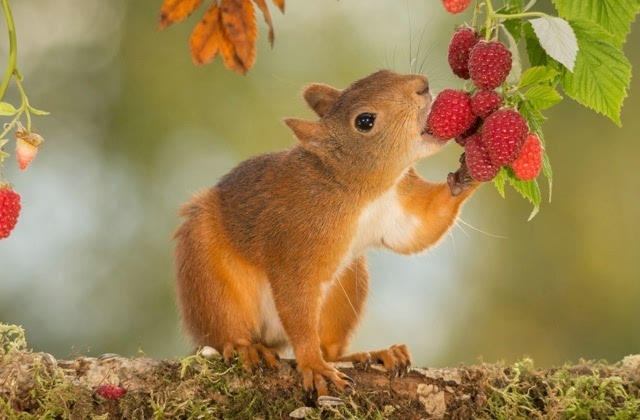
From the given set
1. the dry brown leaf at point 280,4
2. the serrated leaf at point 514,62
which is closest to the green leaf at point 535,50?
the serrated leaf at point 514,62

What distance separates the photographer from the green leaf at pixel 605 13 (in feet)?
7.05

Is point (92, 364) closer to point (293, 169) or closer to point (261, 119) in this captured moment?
point (293, 169)

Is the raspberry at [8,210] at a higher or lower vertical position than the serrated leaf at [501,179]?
lower

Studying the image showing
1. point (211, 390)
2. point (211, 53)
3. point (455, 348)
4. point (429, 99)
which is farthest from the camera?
point (455, 348)

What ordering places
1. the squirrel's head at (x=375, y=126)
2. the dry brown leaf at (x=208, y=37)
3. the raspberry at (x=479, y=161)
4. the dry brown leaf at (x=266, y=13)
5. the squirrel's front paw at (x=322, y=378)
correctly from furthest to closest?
the squirrel's head at (x=375, y=126) → the squirrel's front paw at (x=322, y=378) → the raspberry at (x=479, y=161) → the dry brown leaf at (x=208, y=37) → the dry brown leaf at (x=266, y=13)

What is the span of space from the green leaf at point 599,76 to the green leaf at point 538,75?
0.08 meters

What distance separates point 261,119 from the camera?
235 inches

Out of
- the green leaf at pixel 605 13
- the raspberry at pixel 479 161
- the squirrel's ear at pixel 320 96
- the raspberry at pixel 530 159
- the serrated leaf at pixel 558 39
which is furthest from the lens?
the squirrel's ear at pixel 320 96

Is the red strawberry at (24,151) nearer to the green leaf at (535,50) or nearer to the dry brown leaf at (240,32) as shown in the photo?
the dry brown leaf at (240,32)

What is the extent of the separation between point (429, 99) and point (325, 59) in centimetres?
319

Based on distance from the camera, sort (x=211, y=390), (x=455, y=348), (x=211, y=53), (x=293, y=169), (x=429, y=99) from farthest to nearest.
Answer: (x=455, y=348)
(x=293, y=169)
(x=429, y=99)
(x=211, y=390)
(x=211, y=53)

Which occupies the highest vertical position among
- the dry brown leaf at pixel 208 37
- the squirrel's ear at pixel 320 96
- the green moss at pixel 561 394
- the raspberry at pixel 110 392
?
the squirrel's ear at pixel 320 96

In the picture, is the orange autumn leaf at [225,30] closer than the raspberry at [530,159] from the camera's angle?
Yes

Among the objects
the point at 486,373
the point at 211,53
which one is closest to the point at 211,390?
the point at 486,373
